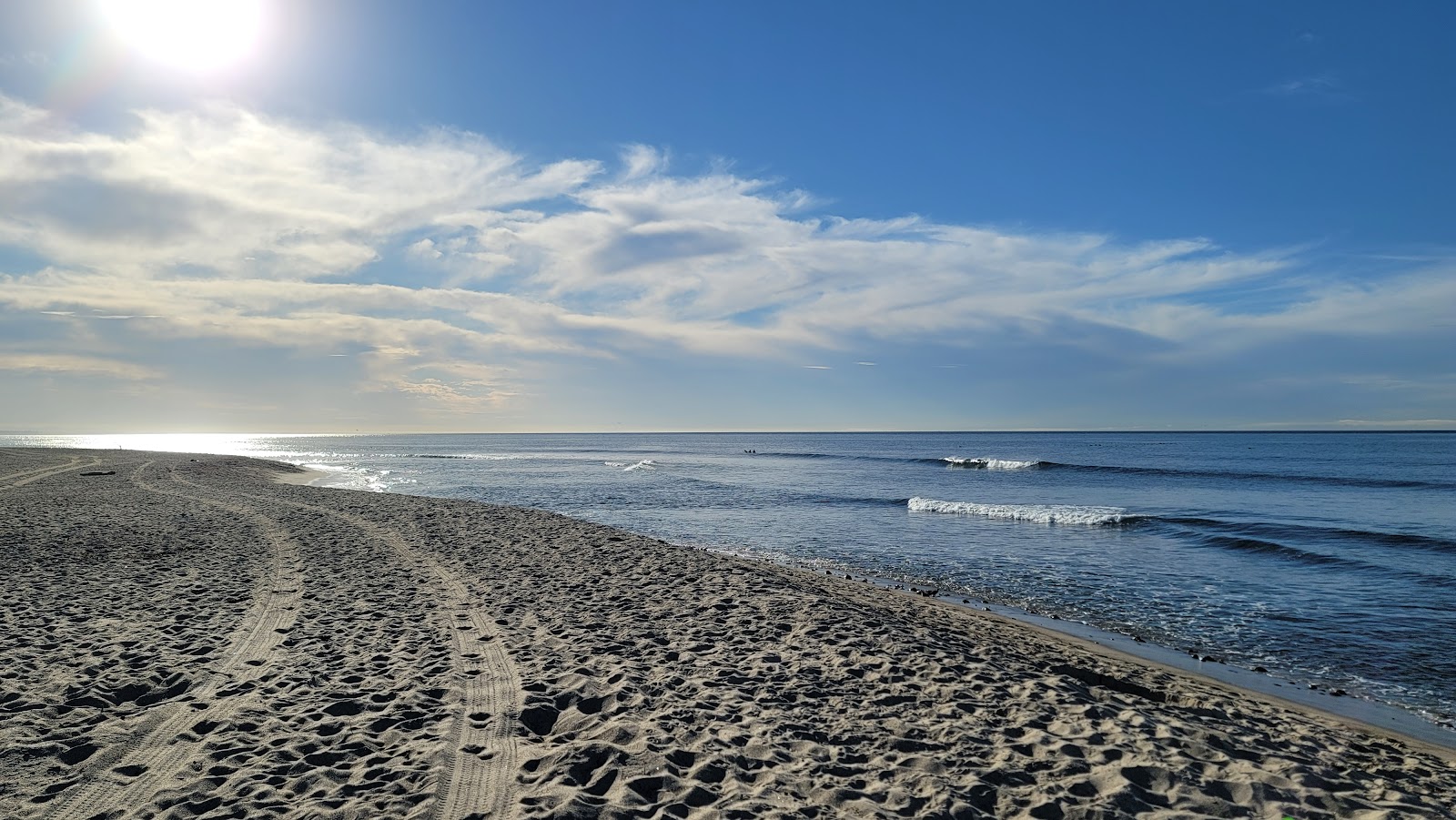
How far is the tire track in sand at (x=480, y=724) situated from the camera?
4.93 m

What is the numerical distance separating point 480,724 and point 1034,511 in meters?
26.3

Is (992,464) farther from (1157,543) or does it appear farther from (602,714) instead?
(602,714)

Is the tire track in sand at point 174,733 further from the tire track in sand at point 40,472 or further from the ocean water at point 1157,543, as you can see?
the tire track in sand at point 40,472

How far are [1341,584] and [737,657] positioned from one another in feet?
50.8

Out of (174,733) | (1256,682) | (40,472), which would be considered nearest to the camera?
(174,733)

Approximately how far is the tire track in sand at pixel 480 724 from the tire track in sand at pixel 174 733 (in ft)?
6.41

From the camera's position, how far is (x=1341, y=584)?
15727 millimetres

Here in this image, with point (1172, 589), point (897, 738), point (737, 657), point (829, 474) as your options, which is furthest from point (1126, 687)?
point (829, 474)

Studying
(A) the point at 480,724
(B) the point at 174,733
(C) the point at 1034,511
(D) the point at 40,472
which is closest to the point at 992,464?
(C) the point at 1034,511

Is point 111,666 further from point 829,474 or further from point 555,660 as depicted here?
point 829,474

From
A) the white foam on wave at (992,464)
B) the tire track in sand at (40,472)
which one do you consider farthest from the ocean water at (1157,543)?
the tire track in sand at (40,472)

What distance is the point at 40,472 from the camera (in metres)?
36.4

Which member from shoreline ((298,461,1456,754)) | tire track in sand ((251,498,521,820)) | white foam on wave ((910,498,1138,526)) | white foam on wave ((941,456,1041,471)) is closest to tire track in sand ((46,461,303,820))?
tire track in sand ((251,498,521,820))

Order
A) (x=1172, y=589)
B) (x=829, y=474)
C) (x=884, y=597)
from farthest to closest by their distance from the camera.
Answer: (x=829, y=474) → (x=1172, y=589) → (x=884, y=597)
